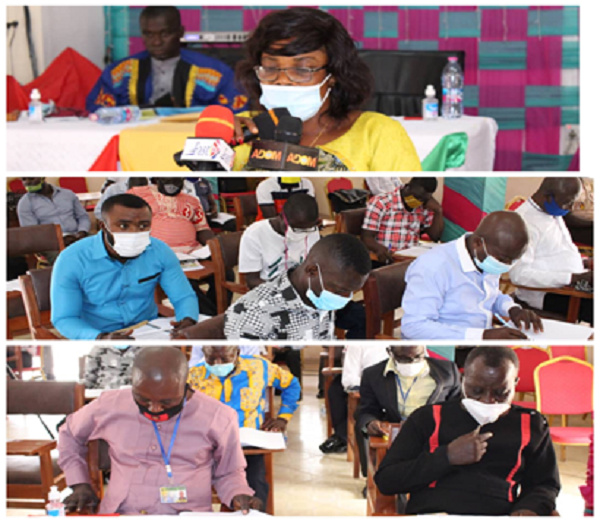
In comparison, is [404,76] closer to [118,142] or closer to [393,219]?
[118,142]

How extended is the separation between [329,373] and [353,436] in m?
0.11

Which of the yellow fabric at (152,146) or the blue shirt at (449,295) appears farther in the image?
the yellow fabric at (152,146)

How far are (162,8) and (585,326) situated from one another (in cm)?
312

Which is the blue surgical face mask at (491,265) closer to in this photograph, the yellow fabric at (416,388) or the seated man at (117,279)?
the yellow fabric at (416,388)

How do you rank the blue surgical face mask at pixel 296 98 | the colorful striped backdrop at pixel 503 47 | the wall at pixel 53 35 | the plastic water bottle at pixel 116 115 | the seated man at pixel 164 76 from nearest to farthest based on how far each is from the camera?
1. the blue surgical face mask at pixel 296 98
2. the plastic water bottle at pixel 116 115
3. the seated man at pixel 164 76
4. the wall at pixel 53 35
5. the colorful striped backdrop at pixel 503 47

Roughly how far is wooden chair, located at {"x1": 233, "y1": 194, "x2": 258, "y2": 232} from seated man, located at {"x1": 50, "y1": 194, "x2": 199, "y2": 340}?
121mm

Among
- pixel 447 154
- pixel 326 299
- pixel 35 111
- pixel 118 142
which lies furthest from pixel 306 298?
pixel 35 111

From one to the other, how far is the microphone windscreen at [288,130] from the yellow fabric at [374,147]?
143 mm

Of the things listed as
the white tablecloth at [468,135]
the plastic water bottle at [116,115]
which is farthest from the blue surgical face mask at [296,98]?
the plastic water bottle at [116,115]

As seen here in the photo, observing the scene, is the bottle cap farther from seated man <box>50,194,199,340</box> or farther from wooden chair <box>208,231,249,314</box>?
wooden chair <box>208,231,249,314</box>

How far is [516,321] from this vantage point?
4.17 feet

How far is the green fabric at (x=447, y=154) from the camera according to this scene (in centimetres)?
256

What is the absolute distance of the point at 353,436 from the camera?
127 cm

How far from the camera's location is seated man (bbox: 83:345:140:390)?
126 cm
